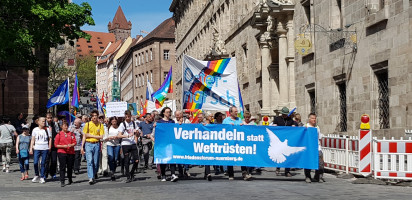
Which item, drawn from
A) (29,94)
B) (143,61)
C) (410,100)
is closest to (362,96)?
(410,100)

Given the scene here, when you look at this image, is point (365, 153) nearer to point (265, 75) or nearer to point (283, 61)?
point (283, 61)

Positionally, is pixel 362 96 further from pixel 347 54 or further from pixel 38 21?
pixel 38 21

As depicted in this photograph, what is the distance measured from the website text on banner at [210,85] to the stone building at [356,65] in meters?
4.00

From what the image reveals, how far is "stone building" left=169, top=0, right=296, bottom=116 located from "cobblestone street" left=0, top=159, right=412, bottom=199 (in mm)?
11196

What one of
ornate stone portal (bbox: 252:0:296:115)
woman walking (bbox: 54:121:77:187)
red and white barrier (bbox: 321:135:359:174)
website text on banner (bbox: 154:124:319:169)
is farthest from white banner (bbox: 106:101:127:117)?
red and white barrier (bbox: 321:135:359:174)

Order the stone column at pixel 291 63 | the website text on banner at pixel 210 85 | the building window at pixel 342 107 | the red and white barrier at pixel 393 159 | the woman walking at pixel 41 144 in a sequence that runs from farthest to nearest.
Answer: the stone column at pixel 291 63 → the building window at pixel 342 107 → the website text on banner at pixel 210 85 → the woman walking at pixel 41 144 → the red and white barrier at pixel 393 159

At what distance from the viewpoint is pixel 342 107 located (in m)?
21.4

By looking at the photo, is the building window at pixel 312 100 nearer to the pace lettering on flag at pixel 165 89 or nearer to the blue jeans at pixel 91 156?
the pace lettering on flag at pixel 165 89

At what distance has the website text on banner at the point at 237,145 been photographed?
14.7 metres

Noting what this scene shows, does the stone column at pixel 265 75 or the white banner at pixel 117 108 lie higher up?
the stone column at pixel 265 75

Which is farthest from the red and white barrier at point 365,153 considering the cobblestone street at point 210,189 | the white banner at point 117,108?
the white banner at point 117,108

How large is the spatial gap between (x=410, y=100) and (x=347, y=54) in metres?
4.61

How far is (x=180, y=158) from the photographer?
15.1 meters

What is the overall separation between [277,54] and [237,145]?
49.7ft
